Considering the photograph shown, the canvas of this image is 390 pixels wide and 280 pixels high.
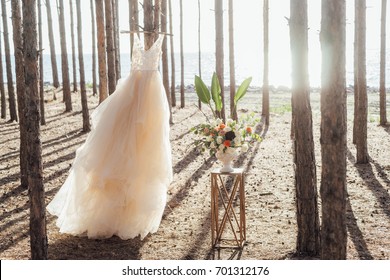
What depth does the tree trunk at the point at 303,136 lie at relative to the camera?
572 centimetres

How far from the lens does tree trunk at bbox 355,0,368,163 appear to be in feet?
36.3

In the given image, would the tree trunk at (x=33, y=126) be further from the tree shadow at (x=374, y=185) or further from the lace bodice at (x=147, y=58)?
the tree shadow at (x=374, y=185)

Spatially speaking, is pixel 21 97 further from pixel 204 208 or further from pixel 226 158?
pixel 226 158

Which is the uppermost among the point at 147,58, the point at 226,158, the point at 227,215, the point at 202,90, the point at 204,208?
the point at 147,58

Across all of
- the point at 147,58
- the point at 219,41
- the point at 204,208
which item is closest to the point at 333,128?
the point at 147,58

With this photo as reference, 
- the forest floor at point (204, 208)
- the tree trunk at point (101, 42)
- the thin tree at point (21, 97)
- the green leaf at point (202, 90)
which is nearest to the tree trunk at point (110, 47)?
the tree trunk at point (101, 42)

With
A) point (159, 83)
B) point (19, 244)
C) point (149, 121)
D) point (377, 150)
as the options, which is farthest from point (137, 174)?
point (377, 150)

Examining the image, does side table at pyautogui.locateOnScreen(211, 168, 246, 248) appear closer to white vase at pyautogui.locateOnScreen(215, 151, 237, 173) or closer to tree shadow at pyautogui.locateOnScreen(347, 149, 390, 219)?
white vase at pyautogui.locateOnScreen(215, 151, 237, 173)

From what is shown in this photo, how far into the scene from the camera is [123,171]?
21.2ft

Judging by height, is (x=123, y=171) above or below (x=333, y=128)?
below

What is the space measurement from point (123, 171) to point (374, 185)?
5017mm

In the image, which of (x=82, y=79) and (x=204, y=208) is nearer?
(x=204, y=208)

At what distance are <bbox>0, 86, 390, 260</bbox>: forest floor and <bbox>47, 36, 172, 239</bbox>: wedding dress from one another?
24 cm

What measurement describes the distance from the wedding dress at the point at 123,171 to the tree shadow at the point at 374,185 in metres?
3.59
